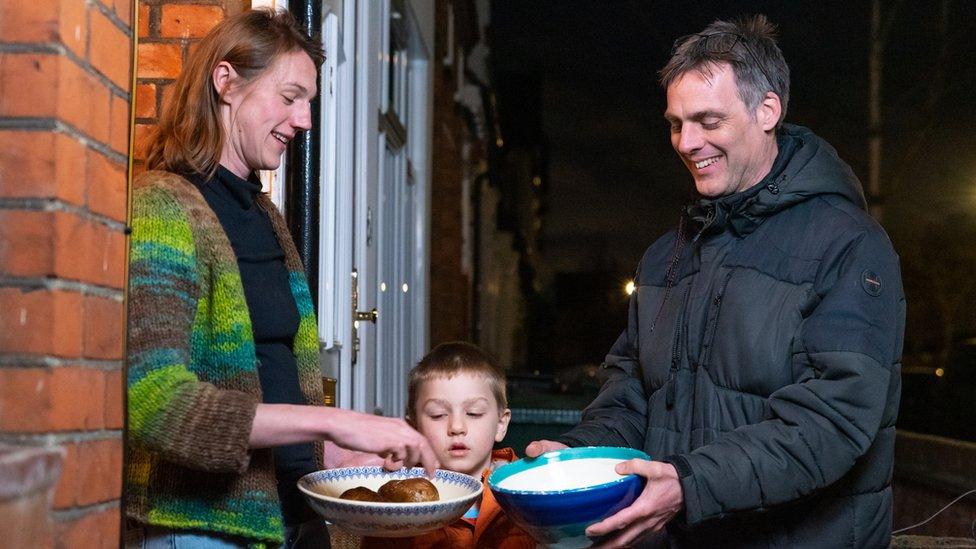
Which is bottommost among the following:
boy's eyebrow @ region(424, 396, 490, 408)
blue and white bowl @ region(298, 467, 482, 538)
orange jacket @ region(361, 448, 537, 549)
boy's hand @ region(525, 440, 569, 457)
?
orange jacket @ region(361, 448, 537, 549)

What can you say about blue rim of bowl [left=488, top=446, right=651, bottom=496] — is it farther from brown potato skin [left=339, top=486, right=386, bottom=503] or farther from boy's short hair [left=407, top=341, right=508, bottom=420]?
boy's short hair [left=407, top=341, right=508, bottom=420]

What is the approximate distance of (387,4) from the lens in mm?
5301

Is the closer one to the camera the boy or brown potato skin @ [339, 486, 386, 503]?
brown potato skin @ [339, 486, 386, 503]

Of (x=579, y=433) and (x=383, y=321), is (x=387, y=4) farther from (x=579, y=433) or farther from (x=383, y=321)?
(x=579, y=433)

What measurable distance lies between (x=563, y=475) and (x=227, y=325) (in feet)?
2.53

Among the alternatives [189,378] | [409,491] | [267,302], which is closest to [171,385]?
[189,378]

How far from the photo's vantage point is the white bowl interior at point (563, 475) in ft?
6.77

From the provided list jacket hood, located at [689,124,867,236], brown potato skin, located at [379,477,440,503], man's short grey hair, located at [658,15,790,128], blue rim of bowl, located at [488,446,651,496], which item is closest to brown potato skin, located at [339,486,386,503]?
brown potato skin, located at [379,477,440,503]

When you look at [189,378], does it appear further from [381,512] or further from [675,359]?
[675,359]

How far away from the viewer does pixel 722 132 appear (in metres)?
2.32

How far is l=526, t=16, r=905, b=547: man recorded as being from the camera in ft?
6.44

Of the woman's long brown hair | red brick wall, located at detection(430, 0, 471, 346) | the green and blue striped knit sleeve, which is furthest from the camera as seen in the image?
red brick wall, located at detection(430, 0, 471, 346)

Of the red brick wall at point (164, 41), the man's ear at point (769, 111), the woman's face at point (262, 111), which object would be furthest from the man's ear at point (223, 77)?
the man's ear at point (769, 111)

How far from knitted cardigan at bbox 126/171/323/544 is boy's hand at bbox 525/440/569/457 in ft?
1.96
